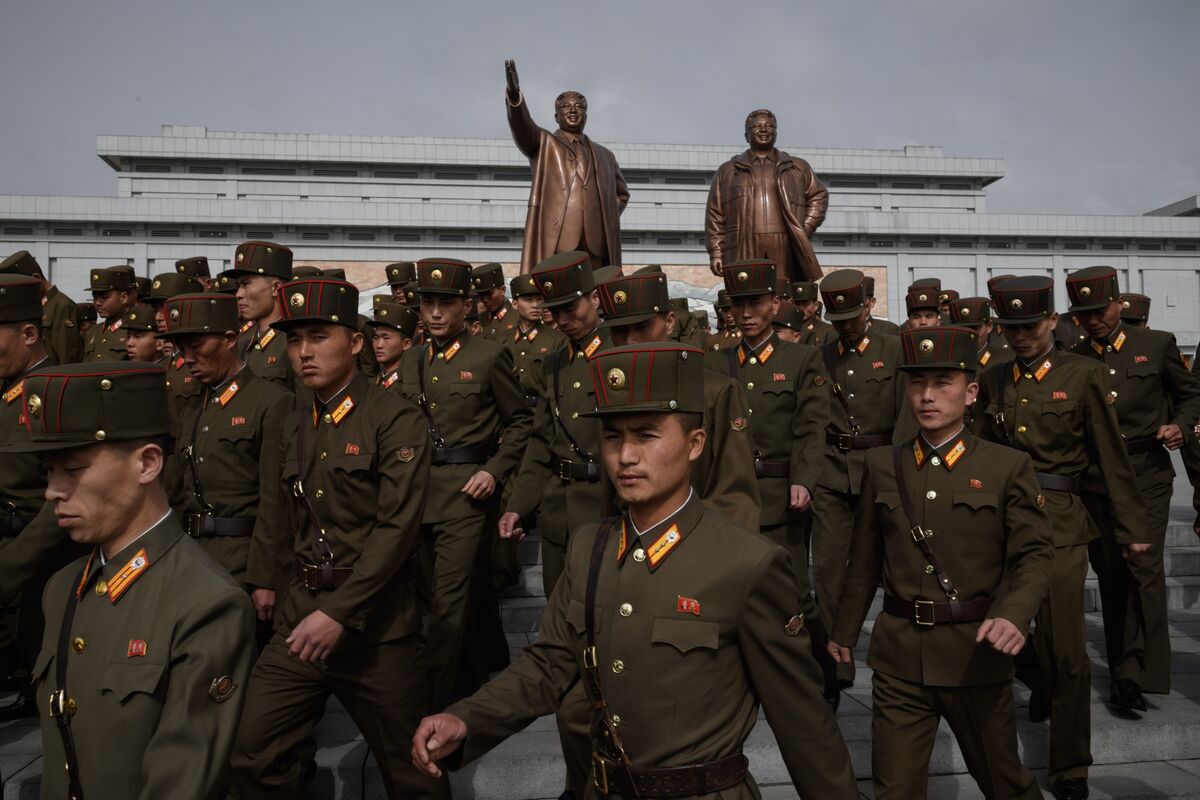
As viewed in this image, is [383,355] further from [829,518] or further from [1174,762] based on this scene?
[1174,762]

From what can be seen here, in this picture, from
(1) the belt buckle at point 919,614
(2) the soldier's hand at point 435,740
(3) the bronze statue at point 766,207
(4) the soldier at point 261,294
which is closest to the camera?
(2) the soldier's hand at point 435,740

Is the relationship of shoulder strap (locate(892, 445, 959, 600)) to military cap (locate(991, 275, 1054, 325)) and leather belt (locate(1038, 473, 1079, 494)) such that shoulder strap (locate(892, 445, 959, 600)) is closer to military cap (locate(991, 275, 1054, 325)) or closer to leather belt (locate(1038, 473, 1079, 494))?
leather belt (locate(1038, 473, 1079, 494))

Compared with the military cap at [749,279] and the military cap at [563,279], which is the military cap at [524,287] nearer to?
the military cap at [749,279]

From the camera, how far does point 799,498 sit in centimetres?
570

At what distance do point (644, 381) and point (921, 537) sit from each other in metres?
1.87

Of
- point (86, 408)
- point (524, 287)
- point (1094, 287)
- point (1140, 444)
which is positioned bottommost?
point (1140, 444)

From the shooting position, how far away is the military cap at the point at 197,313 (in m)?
4.78

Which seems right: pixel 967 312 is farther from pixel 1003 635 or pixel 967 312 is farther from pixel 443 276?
pixel 1003 635

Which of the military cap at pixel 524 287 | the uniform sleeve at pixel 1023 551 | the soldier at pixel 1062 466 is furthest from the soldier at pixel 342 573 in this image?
the military cap at pixel 524 287

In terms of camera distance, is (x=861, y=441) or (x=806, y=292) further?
(x=806, y=292)

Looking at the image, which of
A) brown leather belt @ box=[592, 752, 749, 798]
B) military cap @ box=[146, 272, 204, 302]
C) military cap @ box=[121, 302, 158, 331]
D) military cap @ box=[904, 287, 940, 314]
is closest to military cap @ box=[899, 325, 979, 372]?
brown leather belt @ box=[592, 752, 749, 798]

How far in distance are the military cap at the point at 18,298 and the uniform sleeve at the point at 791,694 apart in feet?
12.5

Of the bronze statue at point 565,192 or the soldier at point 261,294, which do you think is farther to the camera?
the bronze statue at point 565,192

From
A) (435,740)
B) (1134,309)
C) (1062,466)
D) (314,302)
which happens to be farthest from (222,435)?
(1134,309)
